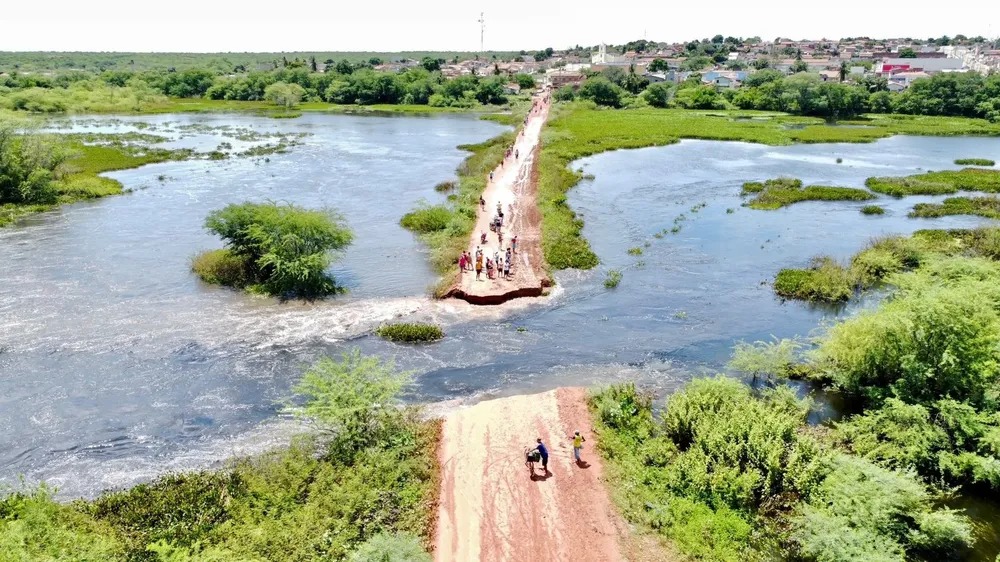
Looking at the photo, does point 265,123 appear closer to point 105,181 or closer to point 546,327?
point 105,181

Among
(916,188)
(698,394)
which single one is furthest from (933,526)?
(916,188)

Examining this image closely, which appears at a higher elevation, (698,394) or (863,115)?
(863,115)

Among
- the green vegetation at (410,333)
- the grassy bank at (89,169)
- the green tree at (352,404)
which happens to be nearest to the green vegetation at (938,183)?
the green vegetation at (410,333)

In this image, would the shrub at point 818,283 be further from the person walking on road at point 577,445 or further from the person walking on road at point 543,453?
Result: the person walking on road at point 543,453

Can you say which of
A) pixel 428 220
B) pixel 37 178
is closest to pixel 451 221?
pixel 428 220

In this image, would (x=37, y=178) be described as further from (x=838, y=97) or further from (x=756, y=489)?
(x=838, y=97)

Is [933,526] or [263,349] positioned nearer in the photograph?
[933,526]
